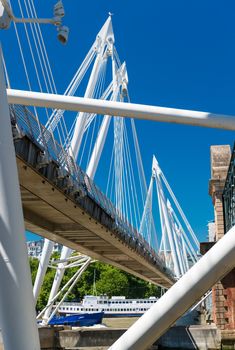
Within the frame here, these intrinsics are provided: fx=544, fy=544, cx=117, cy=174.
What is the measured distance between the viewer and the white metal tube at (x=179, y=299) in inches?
218

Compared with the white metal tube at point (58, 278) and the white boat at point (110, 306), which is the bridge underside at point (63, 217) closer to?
the white metal tube at point (58, 278)

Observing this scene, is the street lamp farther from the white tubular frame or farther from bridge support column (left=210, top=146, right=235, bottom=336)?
the white tubular frame

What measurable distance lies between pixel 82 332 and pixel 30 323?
25.2 m

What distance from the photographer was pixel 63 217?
81.7 ft

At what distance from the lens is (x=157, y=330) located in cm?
554

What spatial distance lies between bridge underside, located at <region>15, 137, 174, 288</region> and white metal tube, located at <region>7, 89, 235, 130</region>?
5.47 m

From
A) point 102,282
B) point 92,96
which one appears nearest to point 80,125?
point 92,96

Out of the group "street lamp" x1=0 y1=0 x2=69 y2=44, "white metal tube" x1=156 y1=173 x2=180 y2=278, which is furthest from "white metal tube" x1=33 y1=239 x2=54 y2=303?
"white metal tube" x1=156 y1=173 x2=180 y2=278

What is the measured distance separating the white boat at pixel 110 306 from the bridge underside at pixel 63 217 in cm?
6857

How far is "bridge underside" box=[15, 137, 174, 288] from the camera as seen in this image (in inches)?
679

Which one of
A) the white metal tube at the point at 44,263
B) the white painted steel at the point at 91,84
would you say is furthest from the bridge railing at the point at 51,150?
the white metal tube at the point at 44,263

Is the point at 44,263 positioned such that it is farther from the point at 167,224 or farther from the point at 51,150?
the point at 167,224

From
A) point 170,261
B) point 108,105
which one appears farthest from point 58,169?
point 170,261

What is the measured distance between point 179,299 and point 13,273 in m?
1.76
